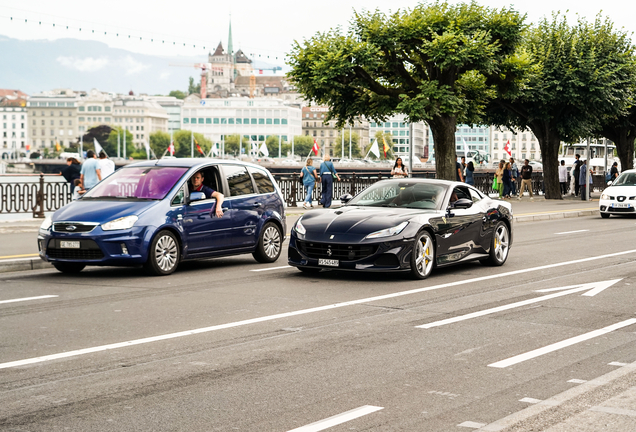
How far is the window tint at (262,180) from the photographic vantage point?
14234mm

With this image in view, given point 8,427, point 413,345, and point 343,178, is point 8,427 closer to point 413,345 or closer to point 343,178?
point 413,345

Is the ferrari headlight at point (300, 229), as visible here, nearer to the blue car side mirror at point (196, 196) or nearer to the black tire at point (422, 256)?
the black tire at point (422, 256)

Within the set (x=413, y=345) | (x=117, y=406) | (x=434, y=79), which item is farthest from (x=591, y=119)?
(x=117, y=406)

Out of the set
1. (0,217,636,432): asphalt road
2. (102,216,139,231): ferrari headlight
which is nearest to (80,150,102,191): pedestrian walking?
(0,217,636,432): asphalt road

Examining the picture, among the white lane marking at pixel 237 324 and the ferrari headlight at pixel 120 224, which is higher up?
the ferrari headlight at pixel 120 224

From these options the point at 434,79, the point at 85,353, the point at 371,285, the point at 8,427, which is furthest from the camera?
the point at 434,79

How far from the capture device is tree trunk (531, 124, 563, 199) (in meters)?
40.6

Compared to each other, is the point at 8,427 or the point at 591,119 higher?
the point at 591,119

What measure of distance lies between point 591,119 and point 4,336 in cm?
3602

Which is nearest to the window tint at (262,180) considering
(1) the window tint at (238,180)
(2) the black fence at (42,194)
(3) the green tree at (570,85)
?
(1) the window tint at (238,180)

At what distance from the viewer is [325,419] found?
16.4 feet

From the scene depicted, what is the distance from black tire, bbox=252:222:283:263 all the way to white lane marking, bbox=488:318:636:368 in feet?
22.2

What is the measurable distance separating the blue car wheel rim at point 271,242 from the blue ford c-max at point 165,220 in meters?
0.02

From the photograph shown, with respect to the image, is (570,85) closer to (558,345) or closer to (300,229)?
(300,229)
